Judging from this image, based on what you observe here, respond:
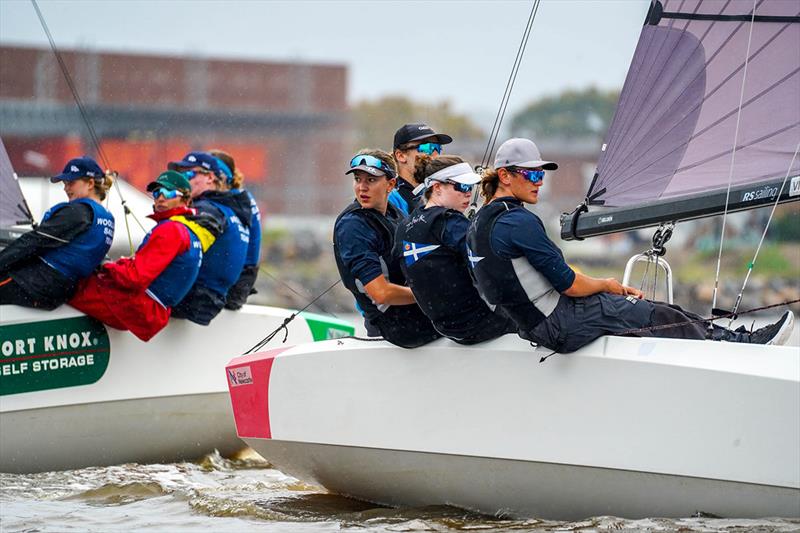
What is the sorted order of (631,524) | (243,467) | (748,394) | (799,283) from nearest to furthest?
(748,394), (631,524), (243,467), (799,283)

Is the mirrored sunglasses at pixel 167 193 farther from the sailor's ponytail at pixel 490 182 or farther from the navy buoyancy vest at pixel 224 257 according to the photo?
the sailor's ponytail at pixel 490 182

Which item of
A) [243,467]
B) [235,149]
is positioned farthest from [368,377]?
[235,149]

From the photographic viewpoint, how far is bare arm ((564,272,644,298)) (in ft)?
14.6

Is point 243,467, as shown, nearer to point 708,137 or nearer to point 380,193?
point 380,193

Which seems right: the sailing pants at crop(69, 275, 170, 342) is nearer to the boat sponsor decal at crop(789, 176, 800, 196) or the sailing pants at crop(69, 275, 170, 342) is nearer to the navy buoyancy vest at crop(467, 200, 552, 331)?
the navy buoyancy vest at crop(467, 200, 552, 331)

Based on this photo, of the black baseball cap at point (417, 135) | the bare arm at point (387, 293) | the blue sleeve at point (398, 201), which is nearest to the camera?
the bare arm at point (387, 293)

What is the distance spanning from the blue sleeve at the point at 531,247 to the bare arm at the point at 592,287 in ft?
0.12

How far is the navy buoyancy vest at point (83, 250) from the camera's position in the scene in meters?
6.18

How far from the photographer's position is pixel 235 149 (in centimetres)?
3750

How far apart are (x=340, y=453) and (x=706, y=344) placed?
1709 millimetres

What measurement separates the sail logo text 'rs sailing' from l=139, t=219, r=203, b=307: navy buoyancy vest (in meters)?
3.03

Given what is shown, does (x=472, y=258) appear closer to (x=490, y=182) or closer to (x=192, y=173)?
(x=490, y=182)

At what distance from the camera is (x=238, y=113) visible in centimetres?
4016

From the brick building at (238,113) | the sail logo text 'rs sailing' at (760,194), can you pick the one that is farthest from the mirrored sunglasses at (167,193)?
the brick building at (238,113)
